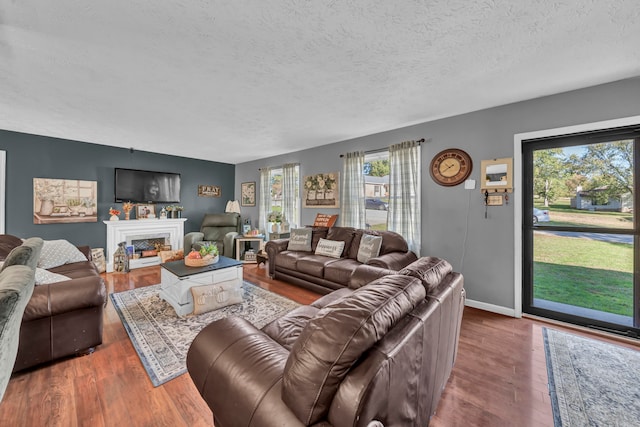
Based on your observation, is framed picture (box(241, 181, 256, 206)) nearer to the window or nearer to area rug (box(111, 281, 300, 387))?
area rug (box(111, 281, 300, 387))

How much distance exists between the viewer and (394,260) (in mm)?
3051

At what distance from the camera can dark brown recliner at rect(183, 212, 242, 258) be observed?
5.09 meters

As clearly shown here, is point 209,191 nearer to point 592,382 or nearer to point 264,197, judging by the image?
point 264,197

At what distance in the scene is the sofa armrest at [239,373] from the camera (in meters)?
0.87

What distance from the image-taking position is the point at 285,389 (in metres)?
0.83

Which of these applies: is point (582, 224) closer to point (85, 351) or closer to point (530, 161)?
point (530, 161)

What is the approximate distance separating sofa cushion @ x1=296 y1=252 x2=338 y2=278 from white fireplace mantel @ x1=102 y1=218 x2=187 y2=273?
3306 millimetres

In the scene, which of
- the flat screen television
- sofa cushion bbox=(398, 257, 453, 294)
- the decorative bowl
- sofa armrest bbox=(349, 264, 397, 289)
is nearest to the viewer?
sofa cushion bbox=(398, 257, 453, 294)

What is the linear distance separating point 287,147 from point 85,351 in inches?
158

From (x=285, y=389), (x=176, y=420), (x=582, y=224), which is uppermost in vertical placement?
(x=582, y=224)

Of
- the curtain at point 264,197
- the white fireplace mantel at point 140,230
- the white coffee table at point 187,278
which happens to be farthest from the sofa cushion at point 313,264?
the white fireplace mantel at point 140,230

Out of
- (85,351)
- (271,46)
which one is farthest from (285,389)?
(85,351)

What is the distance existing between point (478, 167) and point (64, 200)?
6.53 metres

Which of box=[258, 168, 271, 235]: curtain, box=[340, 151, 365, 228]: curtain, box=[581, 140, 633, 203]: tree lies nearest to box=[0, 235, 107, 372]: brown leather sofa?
box=[340, 151, 365, 228]: curtain
